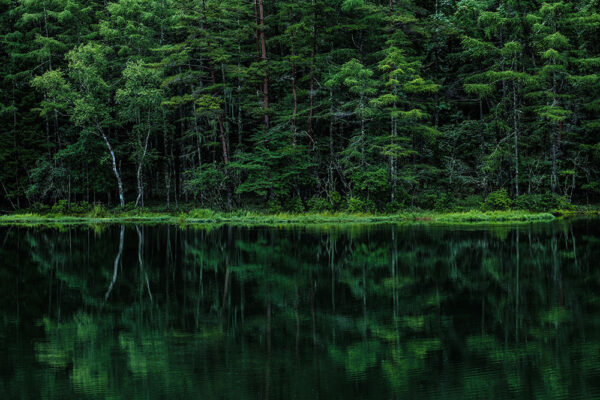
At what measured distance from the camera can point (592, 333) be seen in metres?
6.48

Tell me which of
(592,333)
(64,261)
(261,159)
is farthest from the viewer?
(261,159)

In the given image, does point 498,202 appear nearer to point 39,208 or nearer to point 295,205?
point 295,205

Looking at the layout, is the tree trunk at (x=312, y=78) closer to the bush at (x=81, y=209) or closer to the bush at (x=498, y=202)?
the bush at (x=498, y=202)

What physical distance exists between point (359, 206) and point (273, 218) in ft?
15.6

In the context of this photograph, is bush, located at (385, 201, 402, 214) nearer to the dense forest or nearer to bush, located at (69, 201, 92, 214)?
the dense forest

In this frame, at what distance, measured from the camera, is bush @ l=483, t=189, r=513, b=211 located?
28484 mm

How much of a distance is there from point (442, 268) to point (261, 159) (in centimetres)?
2001

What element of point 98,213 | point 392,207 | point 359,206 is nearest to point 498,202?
point 392,207

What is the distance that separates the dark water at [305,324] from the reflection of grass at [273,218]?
437 inches

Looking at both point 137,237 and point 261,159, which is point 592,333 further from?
point 261,159

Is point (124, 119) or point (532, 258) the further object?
point (124, 119)

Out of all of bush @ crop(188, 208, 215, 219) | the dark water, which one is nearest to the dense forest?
Result: bush @ crop(188, 208, 215, 219)

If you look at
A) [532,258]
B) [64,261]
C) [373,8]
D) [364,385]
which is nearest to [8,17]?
[373,8]

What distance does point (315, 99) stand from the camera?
109 ft
